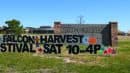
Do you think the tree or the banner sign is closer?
the banner sign

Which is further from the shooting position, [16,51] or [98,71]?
[16,51]

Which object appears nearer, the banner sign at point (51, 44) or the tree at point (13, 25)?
the banner sign at point (51, 44)

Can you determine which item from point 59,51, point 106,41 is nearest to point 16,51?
point 59,51

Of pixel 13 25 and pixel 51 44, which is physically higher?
pixel 13 25

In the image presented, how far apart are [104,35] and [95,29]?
7.28ft

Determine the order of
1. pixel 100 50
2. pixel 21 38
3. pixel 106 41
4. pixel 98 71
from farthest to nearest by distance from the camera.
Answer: pixel 106 41, pixel 21 38, pixel 100 50, pixel 98 71

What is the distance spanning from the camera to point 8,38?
37250mm

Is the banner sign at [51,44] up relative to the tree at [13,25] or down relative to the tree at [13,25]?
down

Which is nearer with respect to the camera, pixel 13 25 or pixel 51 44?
pixel 51 44

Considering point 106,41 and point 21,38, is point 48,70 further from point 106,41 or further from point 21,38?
point 106,41

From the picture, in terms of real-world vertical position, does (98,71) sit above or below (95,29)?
below

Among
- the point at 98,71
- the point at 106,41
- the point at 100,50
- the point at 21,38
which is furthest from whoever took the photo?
the point at 106,41

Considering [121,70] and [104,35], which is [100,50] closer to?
[121,70]

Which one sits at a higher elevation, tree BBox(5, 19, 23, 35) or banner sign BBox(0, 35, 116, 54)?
tree BBox(5, 19, 23, 35)
